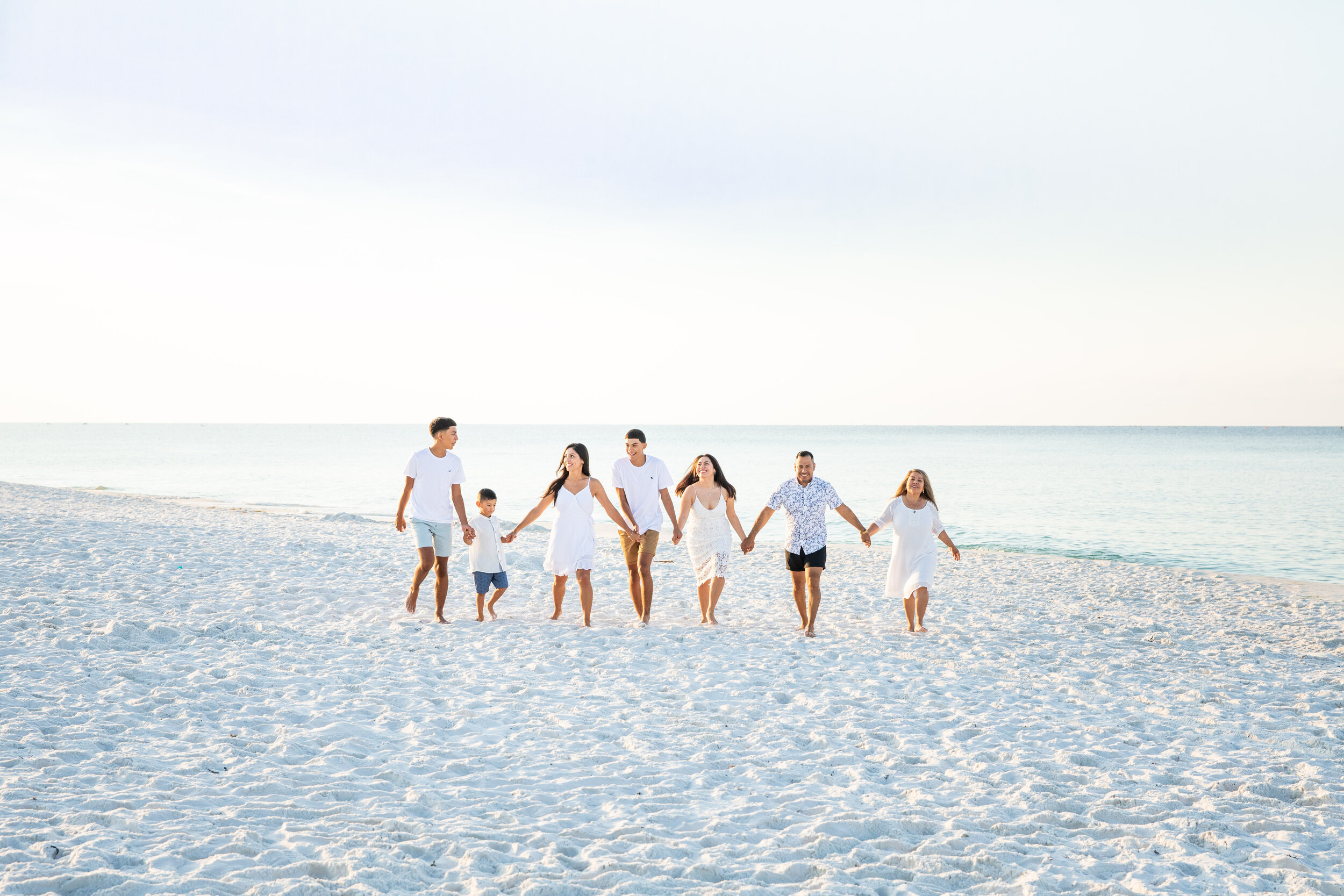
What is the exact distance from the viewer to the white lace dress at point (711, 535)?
335 inches

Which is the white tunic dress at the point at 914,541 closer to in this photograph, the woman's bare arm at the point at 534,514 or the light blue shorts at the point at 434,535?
the woman's bare arm at the point at 534,514

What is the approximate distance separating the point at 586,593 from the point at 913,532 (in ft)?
11.2

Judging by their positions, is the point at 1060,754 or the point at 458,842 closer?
the point at 458,842

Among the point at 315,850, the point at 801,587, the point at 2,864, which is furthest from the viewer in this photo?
the point at 801,587

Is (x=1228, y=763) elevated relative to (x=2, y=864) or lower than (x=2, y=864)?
lower

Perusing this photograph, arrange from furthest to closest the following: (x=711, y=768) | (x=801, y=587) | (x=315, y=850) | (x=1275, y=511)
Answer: (x=1275, y=511) → (x=801, y=587) → (x=711, y=768) → (x=315, y=850)

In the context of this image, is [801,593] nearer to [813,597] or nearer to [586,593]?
[813,597]

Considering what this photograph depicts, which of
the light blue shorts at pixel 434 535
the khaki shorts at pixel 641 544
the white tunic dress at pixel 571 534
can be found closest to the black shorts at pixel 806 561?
the khaki shorts at pixel 641 544

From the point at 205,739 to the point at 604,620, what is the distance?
15.1 feet

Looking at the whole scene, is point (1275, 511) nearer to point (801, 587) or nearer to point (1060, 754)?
point (801, 587)

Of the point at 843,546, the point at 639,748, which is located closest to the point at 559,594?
the point at 639,748

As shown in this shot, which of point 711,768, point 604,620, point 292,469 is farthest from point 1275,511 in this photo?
point 292,469

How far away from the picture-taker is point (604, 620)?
29.4 ft

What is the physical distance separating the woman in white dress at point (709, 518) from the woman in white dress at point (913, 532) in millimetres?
1445
